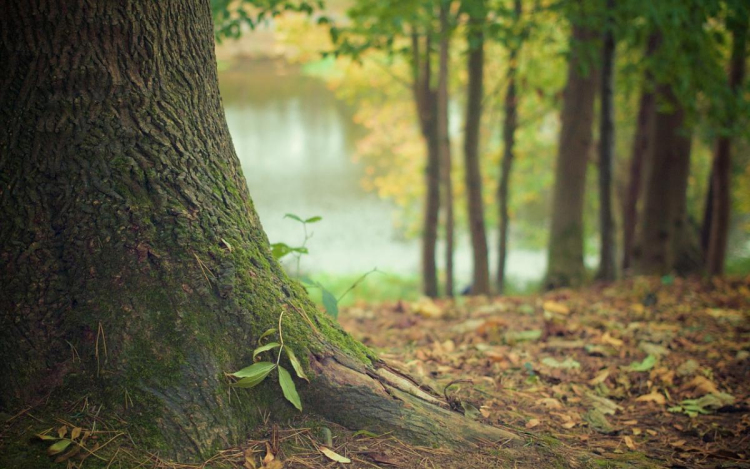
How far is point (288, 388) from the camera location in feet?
6.22

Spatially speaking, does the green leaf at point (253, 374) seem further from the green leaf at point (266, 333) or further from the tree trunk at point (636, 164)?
the tree trunk at point (636, 164)

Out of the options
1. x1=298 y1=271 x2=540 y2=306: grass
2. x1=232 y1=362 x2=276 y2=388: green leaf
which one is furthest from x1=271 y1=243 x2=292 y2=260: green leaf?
x1=298 y1=271 x2=540 y2=306: grass

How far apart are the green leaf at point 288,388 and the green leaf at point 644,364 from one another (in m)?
2.01

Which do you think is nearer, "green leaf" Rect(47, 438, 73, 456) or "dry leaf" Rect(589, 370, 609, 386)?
"green leaf" Rect(47, 438, 73, 456)

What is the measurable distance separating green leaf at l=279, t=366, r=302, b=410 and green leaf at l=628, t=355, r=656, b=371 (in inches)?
79.0

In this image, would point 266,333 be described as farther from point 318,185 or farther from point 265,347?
point 318,185

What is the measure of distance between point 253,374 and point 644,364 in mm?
2269

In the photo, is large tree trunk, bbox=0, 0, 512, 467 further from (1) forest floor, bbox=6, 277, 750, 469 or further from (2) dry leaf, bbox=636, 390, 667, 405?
(2) dry leaf, bbox=636, 390, 667, 405

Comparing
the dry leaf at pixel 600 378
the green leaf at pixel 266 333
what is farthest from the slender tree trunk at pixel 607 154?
the green leaf at pixel 266 333

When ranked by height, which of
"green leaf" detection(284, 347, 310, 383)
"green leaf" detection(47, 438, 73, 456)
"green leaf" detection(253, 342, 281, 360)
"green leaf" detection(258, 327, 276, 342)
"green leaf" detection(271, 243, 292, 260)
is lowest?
"green leaf" detection(47, 438, 73, 456)

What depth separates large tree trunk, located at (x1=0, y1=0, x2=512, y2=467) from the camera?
177cm

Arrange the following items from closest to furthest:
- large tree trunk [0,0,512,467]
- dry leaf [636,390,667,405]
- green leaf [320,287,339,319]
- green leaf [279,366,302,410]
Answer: large tree trunk [0,0,512,467] → green leaf [279,366,302,410] → green leaf [320,287,339,319] → dry leaf [636,390,667,405]

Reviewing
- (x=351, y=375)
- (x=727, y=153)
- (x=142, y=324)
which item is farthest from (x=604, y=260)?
(x=142, y=324)

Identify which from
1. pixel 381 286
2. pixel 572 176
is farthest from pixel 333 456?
pixel 381 286
